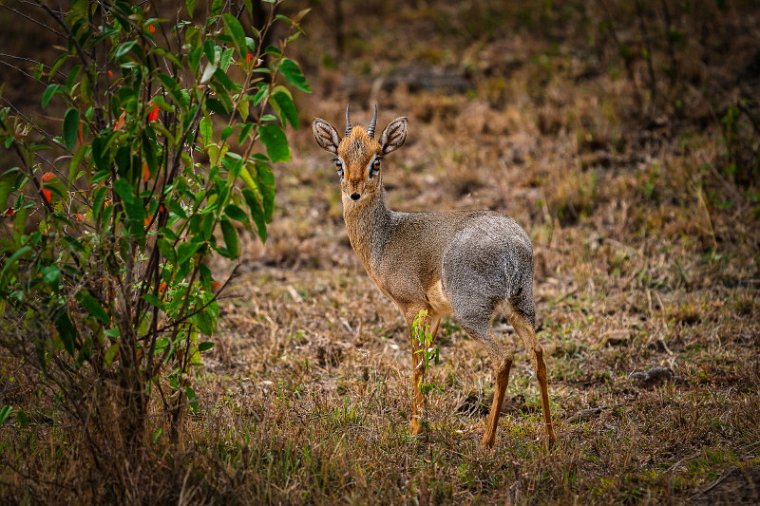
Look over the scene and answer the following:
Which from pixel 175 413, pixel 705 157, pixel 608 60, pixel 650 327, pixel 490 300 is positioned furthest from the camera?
pixel 608 60

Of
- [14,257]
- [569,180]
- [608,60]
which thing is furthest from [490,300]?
[608,60]

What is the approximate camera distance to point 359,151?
18.4ft

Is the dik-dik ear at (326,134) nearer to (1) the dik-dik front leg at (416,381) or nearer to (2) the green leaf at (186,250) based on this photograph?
(1) the dik-dik front leg at (416,381)

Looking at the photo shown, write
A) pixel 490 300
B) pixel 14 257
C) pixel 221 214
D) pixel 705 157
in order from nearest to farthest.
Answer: pixel 14 257 → pixel 221 214 → pixel 490 300 → pixel 705 157

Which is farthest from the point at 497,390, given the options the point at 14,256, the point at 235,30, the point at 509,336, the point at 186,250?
the point at 14,256

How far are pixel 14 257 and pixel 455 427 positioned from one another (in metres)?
3.06

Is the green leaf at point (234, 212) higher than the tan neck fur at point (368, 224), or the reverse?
the green leaf at point (234, 212)

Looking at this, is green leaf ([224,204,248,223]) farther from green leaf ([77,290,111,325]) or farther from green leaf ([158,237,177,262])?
green leaf ([77,290,111,325])

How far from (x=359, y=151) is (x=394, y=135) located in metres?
0.36

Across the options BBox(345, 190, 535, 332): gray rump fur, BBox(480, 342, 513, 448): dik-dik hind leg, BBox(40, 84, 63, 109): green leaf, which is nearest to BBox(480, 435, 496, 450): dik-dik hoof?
BBox(480, 342, 513, 448): dik-dik hind leg

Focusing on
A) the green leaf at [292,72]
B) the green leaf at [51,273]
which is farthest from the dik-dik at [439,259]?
the green leaf at [51,273]

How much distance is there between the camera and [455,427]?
5.35 metres

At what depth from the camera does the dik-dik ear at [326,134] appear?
5.76 metres

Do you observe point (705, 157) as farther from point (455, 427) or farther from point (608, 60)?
point (455, 427)
